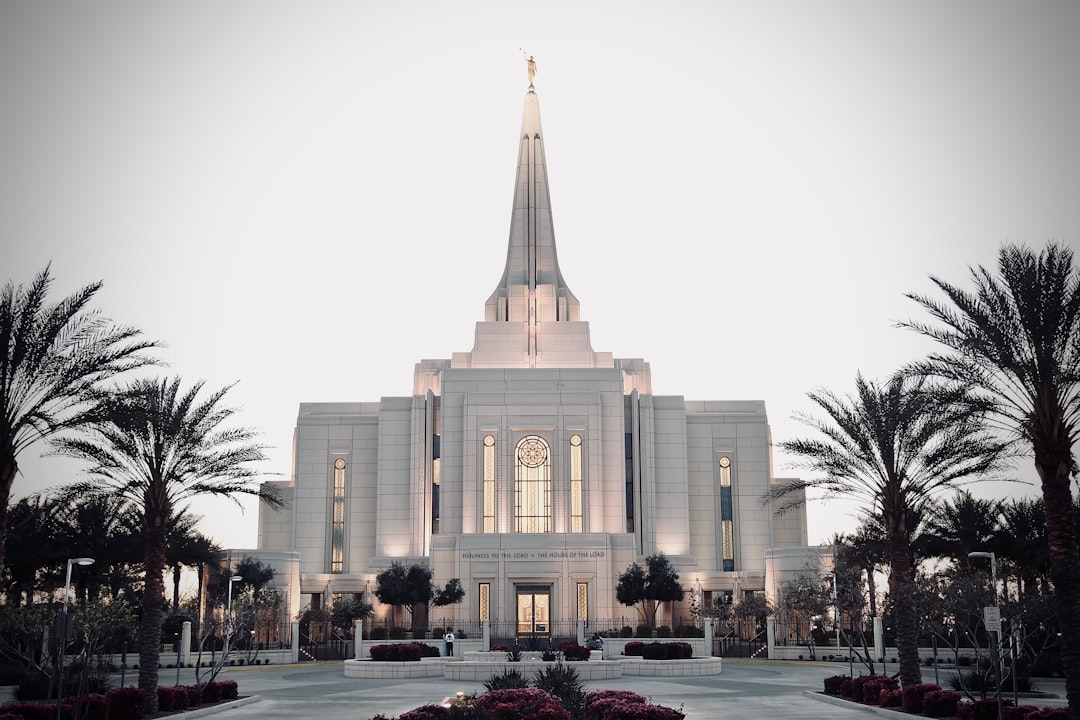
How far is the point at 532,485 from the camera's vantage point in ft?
194

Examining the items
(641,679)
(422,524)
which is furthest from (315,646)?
(641,679)

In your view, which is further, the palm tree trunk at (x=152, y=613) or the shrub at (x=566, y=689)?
the palm tree trunk at (x=152, y=613)

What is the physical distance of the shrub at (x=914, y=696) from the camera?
73.2 feet

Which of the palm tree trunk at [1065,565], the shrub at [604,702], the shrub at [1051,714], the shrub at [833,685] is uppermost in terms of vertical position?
the palm tree trunk at [1065,565]

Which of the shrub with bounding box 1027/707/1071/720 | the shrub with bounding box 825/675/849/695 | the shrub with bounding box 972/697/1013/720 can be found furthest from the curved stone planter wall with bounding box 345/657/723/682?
the shrub with bounding box 1027/707/1071/720

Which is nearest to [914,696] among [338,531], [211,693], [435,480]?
[211,693]

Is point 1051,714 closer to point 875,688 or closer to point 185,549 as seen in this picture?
point 875,688

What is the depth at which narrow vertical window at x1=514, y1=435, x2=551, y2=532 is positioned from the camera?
5862cm

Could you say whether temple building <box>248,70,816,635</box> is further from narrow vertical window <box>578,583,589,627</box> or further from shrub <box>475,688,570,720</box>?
shrub <box>475,688,570,720</box>

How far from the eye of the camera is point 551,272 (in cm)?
6712

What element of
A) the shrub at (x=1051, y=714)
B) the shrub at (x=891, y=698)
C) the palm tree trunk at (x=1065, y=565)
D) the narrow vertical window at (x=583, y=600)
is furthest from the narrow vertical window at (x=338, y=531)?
the palm tree trunk at (x=1065, y=565)

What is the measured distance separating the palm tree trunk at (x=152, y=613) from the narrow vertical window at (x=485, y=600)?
30730 millimetres

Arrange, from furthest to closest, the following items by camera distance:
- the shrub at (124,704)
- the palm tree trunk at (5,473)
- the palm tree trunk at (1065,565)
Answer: the shrub at (124,704), the palm tree trunk at (5,473), the palm tree trunk at (1065,565)

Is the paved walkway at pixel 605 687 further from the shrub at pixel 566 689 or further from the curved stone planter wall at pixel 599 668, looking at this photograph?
the shrub at pixel 566 689
